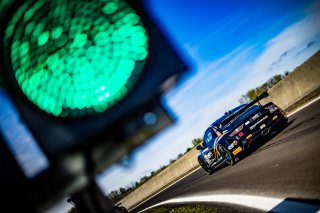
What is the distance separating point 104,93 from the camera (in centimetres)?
131

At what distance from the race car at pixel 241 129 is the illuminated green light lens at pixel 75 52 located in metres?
9.33

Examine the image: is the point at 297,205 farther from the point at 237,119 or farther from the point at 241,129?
the point at 237,119

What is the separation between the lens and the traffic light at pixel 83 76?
1.23 meters

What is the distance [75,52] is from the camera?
47.9 inches

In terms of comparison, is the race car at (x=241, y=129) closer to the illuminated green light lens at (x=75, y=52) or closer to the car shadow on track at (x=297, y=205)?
the car shadow on track at (x=297, y=205)

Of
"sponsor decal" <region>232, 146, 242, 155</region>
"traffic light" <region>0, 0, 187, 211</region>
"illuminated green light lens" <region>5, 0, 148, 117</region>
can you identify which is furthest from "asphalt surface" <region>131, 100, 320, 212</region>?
"illuminated green light lens" <region>5, 0, 148, 117</region>

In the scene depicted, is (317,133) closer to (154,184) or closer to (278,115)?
(278,115)

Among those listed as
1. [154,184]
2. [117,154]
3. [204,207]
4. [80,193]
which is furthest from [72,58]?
[154,184]

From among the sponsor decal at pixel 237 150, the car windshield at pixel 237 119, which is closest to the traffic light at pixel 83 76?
the sponsor decal at pixel 237 150

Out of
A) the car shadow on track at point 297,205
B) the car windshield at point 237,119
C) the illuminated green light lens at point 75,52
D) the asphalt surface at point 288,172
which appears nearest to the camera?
the illuminated green light lens at point 75,52

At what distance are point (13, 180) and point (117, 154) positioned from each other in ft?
1.56

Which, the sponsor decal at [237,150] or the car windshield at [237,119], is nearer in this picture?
the sponsor decal at [237,150]

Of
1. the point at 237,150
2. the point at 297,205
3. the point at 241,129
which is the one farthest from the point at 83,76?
the point at 237,150

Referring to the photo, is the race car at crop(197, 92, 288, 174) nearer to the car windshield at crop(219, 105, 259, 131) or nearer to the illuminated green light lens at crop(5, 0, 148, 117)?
the car windshield at crop(219, 105, 259, 131)
